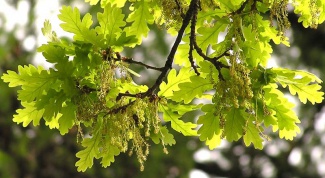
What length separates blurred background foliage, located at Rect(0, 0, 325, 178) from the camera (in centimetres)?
594

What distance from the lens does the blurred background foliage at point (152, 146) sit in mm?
5938

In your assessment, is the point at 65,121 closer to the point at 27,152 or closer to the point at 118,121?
the point at 118,121

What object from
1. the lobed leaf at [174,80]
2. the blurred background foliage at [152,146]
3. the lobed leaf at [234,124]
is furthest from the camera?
the blurred background foliage at [152,146]

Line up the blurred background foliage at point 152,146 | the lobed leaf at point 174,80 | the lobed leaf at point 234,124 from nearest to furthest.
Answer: the lobed leaf at point 234,124 → the lobed leaf at point 174,80 → the blurred background foliage at point 152,146

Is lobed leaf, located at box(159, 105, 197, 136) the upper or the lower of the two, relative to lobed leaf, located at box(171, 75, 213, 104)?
lower

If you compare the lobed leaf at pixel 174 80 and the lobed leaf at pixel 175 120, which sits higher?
the lobed leaf at pixel 174 80

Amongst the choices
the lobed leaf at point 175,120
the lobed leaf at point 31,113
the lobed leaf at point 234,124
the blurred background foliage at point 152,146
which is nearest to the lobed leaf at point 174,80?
the lobed leaf at point 175,120

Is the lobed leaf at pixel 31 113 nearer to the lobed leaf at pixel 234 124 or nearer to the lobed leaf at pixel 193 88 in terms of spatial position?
the lobed leaf at pixel 193 88

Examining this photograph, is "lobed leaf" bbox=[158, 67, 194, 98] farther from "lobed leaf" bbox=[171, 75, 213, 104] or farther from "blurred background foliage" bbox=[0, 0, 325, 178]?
"blurred background foliage" bbox=[0, 0, 325, 178]

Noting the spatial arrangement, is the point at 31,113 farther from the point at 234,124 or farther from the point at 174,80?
the point at 234,124

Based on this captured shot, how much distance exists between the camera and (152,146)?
236 inches

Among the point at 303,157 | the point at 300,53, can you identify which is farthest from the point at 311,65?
the point at 303,157

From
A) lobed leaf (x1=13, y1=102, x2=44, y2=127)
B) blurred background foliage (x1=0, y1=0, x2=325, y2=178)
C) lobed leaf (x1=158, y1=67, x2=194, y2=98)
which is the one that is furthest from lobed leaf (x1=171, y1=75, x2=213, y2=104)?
blurred background foliage (x1=0, y1=0, x2=325, y2=178)

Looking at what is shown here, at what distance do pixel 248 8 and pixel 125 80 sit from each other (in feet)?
1.40
